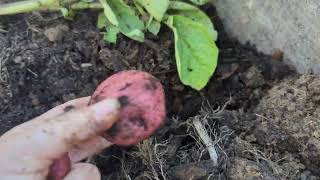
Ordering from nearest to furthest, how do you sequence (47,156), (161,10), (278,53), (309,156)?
(47,156)
(309,156)
(161,10)
(278,53)

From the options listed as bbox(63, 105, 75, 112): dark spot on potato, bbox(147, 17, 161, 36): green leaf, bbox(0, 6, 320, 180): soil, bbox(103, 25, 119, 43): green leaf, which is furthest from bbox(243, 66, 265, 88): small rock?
bbox(63, 105, 75, 112): dark spot on potato

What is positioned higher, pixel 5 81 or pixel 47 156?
pixel 47 156

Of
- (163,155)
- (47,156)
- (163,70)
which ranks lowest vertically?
(163,155)

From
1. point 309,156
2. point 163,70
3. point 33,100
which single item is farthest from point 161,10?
point 309,156

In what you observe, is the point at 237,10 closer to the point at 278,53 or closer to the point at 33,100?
the point at 278,53

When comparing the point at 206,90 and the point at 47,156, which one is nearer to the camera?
the point at 47,156

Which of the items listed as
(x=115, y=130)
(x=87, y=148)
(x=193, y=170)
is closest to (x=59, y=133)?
(x=115, y=130)

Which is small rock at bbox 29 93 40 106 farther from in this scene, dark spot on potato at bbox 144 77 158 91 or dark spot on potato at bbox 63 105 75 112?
dark spot on potato at bbox 144 77 158 91
